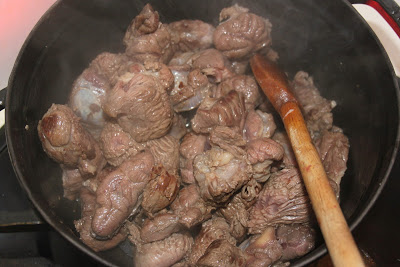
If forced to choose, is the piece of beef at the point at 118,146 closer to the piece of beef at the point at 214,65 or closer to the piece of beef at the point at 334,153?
the piece of beef at the point at 214,65

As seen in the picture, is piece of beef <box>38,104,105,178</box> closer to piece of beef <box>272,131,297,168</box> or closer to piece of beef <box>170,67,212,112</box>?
piece of beef <box>170,67,212,112</box>

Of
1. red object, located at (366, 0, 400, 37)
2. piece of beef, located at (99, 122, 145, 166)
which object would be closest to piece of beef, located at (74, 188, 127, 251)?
piece of beef, located at (99, 122, 145, 166)

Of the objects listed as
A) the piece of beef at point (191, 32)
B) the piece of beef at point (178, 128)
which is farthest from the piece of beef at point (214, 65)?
the piece of beef at point (178, 128)

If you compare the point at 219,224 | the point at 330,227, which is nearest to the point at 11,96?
the point at 219,224

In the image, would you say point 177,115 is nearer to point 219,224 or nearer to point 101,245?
point 219,224

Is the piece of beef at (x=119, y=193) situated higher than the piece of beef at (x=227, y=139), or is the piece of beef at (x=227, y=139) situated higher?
the piece of beef at (x=227, y=139)

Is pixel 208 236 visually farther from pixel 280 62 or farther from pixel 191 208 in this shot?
pixel 280 62
